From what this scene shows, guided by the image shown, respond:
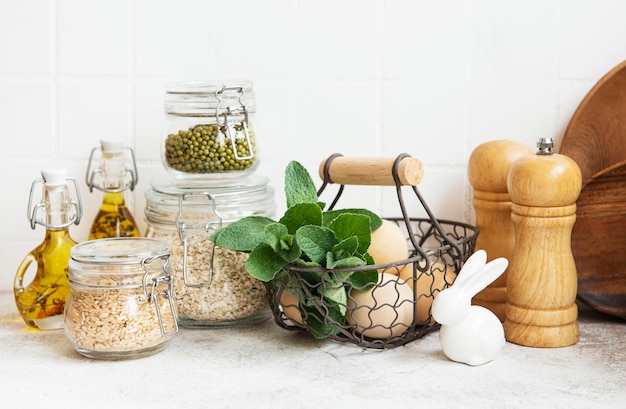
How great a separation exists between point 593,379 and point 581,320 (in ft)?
0.81

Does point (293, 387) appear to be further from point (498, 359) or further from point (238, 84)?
point (238, 84)

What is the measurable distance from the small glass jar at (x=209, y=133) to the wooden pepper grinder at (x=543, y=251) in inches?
13.6

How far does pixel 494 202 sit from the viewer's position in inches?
42.6

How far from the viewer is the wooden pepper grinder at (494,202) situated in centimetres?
106

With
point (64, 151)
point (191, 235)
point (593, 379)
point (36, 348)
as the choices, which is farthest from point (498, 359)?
point (64, 151)

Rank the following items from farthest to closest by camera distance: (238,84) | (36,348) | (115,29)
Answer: (115,29) → (238,84) → (36,348)

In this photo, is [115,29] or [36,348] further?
[115,29]

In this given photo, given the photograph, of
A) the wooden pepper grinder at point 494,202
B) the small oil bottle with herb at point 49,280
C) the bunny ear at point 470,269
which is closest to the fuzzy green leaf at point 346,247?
the bunny ear at point 470,269

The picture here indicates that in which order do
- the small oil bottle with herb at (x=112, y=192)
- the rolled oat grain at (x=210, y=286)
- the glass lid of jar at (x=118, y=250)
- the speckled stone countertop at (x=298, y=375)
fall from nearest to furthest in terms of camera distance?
the speckled stone countertop at (x=298, y=375) → the glass lid of jar at (x=118, y=250) → the rolled oat grain at (x=210, y=286) → the small oil bottle with herb at (x=112, y=192)

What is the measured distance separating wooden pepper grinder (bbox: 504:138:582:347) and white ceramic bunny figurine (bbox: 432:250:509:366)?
0.08 m

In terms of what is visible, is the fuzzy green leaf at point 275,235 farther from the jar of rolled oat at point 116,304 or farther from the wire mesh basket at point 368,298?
the jar of rolled oat at point 116,304

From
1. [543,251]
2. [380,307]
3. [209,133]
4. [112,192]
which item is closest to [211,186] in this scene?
[209,133]

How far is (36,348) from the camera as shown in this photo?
0.99m

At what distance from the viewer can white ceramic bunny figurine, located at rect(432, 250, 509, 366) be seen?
91 centimetres
